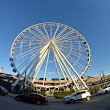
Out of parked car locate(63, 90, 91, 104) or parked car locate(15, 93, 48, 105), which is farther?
parked car locate(63, 90, 91, 104)

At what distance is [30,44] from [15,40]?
5.54 meters

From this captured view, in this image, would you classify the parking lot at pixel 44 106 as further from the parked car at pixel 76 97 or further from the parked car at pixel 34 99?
the parked car at pixel 76 97

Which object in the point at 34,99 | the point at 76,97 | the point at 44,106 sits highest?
the point at 34,99

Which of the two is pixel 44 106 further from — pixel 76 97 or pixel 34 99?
pixel 76 97

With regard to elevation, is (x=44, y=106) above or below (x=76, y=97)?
below


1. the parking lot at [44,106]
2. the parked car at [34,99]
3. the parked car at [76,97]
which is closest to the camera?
the parking lot at [44,106]

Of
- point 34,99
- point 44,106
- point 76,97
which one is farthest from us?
point 76,97

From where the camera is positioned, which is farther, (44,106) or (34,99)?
(34,99)

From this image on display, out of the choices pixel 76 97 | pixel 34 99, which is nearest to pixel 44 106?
pixel 34 99

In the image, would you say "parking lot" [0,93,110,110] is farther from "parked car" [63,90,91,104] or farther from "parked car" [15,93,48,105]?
"parked car" [63,90,91,104]

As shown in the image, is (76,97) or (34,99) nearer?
(34,99)

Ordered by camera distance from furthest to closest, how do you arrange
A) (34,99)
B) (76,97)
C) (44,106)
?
1. (76,97)
2. (34,99)
3. (44,106)

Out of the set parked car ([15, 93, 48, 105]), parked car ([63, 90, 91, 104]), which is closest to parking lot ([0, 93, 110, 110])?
parked car ([15, 93, 48, 105])

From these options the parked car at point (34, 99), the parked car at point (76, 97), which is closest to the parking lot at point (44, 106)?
the parked car at point (34, 99)
